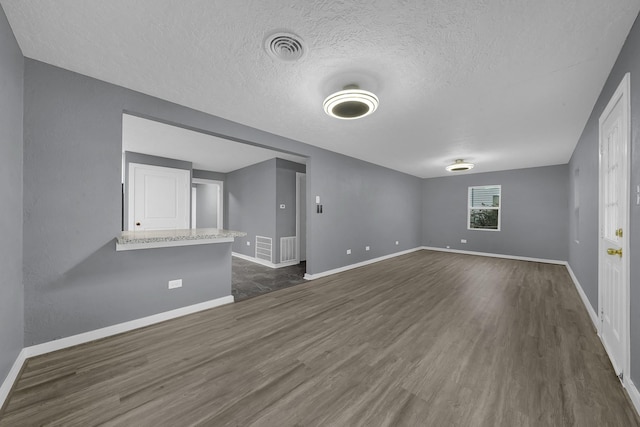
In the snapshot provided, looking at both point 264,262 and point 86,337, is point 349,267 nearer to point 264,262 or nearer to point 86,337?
point 264,262

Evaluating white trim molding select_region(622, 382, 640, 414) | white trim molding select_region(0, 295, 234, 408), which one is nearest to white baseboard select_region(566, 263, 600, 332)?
white trim molding select_region(622, 382, 640, 414)

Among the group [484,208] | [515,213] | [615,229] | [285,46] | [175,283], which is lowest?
[175,283]

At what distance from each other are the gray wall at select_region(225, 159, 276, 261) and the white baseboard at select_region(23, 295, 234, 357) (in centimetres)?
263

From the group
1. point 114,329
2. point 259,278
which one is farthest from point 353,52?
point 259,278

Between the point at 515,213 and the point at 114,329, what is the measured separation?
8.66m

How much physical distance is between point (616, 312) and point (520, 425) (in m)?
1.44

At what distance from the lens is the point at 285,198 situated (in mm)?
5805

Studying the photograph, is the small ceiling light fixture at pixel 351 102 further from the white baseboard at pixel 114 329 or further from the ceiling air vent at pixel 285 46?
the white baseboard at pixel 114 329

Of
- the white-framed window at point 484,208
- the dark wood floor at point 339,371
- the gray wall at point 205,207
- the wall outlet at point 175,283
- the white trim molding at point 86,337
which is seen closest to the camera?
the dark wood floor at point 339,371

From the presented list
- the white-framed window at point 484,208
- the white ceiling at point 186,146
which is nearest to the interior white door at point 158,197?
the white ceiling at point 186,146

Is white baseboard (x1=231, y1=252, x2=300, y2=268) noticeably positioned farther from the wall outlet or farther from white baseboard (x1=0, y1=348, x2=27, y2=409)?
white baseboard (x1=0, y1=348, x2=27, y2=409)

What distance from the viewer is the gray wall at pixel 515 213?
230 inches

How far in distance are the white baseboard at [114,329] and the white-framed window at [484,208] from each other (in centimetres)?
740

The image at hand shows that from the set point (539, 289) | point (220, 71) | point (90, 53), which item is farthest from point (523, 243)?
point (90, 53)
